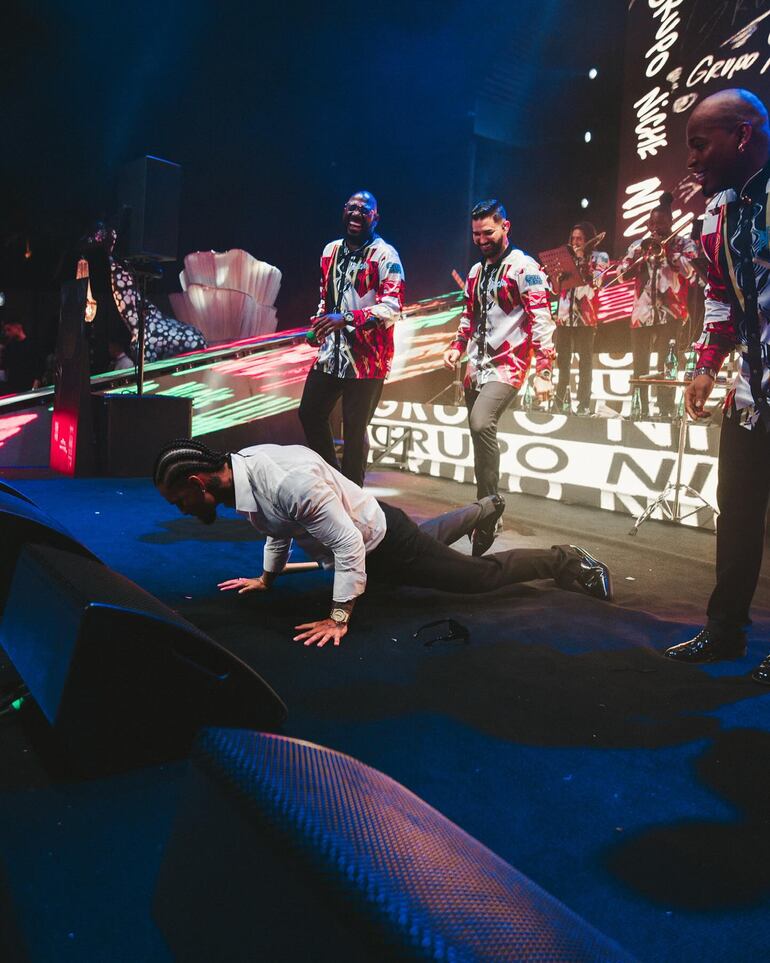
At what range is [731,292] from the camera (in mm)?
2105

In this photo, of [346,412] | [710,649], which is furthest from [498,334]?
[710,649]

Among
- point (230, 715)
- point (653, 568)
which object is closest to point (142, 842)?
point (230, 715)

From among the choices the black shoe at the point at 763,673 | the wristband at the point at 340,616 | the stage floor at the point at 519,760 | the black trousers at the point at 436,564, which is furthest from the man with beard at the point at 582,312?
the wristband at the point at 340,616

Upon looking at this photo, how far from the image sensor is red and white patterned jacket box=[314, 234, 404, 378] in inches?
142

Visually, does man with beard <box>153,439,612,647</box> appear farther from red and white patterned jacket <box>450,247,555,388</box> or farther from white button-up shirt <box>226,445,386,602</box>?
red and white patterned jacket <box>450,247,555,388</box>

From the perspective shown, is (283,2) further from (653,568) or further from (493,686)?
(493,686)

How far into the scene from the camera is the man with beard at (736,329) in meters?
2.01

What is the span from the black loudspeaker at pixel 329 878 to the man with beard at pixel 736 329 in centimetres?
177

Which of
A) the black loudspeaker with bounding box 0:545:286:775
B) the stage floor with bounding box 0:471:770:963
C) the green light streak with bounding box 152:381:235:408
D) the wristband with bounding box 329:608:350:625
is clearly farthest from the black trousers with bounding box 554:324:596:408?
the black loudspeaker with bounding box 0:545:286:775

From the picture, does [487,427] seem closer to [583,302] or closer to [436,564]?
[436,564]

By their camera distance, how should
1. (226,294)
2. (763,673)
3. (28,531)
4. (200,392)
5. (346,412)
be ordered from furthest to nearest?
(226,294), (200,392), (346,412), (763,673), (28,531)

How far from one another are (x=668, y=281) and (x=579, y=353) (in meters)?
1.09

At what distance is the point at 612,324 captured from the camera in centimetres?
860

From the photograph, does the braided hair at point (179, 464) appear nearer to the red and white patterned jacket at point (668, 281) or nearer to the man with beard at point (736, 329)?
the man with beard at point (736, 329)
